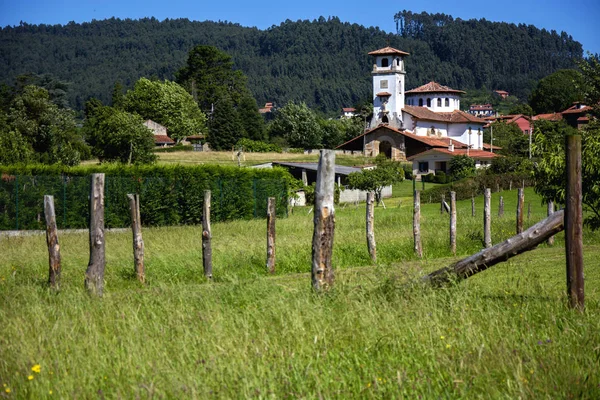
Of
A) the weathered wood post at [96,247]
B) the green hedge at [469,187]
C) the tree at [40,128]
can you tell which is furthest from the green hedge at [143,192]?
the tree at [40,128]

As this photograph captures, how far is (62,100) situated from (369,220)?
10664cm

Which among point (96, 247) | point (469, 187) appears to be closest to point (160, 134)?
point (469, 187)

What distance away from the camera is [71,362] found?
28.0 feet

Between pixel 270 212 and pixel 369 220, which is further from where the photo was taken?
pixel 369 220

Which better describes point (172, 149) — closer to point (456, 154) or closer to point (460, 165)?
point (456, 154)

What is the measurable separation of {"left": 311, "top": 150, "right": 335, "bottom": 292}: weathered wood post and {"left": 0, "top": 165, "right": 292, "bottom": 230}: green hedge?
19839mm

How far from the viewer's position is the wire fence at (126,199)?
29.9 meters

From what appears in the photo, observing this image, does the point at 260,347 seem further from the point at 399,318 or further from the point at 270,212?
the point at 270,212

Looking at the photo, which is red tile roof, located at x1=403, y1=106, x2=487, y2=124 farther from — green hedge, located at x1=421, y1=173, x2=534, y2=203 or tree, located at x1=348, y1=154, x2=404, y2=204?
tree, located at x1=348, y1=154, x2=404, y2=204

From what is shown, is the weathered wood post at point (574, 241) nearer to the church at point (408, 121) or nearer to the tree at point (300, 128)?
the church at point (408, 121)

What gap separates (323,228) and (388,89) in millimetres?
103001

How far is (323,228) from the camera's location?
12508 mm

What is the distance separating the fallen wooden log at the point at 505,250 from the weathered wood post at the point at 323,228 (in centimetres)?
158

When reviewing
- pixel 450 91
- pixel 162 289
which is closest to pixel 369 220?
pixel 162 289
